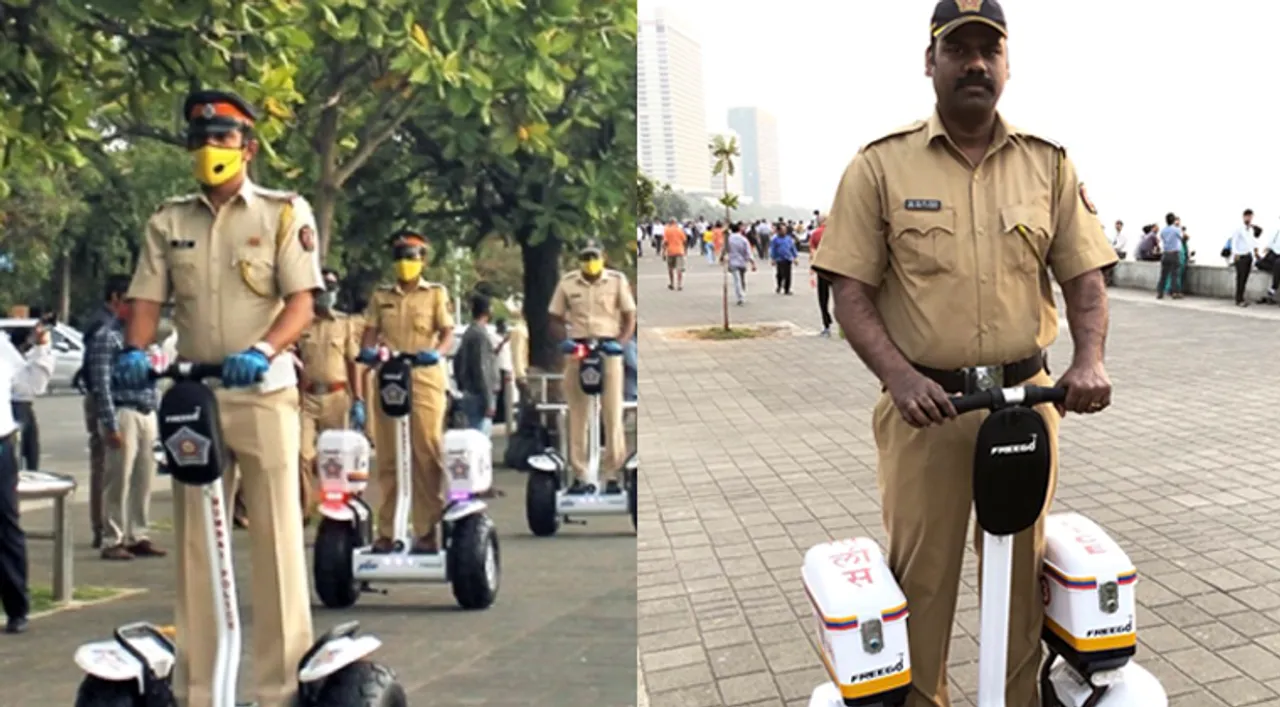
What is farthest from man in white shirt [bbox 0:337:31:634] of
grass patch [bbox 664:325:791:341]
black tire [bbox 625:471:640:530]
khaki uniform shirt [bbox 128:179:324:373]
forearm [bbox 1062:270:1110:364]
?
grass patch [bbox 664:325:791:341]

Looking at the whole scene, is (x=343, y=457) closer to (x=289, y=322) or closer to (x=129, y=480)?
(x=129, y=480)

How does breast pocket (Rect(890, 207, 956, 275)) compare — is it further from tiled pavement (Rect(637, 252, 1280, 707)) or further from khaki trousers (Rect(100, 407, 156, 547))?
khaki trousers (Rect(100, 407, 156, 547))

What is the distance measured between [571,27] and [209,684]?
1989mm

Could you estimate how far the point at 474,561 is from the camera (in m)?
4.02

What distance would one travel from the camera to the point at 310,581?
344 centimetres

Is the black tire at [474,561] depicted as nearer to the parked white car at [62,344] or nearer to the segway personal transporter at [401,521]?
the segway personal transporter at [401,521]

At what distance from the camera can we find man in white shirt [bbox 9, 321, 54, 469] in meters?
3.05

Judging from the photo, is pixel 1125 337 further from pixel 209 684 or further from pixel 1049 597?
pixel 209 684

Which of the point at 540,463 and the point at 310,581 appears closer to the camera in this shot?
the point at 310,581

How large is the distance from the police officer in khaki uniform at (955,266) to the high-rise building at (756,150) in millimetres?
13834

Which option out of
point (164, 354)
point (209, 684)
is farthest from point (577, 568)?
point (164, 354)

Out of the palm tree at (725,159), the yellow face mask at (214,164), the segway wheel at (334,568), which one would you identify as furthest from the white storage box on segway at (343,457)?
the palm tree at (725,159)

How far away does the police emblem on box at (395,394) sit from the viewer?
14.3 feet

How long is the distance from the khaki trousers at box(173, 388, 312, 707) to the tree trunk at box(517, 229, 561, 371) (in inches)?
35.5
